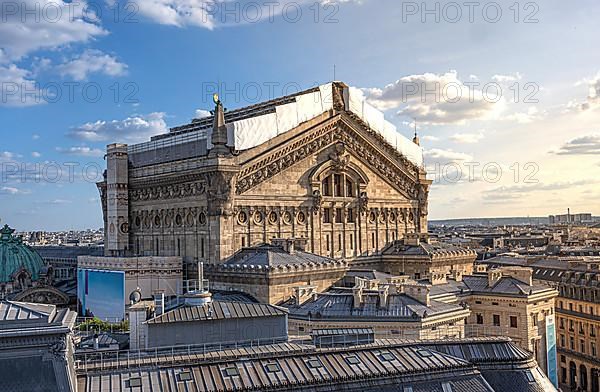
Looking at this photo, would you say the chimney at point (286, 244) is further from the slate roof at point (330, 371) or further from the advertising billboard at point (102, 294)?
the slate roof at point (330, 371)

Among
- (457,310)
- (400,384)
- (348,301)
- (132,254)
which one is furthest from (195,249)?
(400,384)

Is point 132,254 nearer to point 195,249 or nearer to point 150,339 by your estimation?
point 195,249

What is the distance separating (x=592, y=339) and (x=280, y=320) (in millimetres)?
61102

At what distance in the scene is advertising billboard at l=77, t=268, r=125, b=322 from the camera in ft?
207

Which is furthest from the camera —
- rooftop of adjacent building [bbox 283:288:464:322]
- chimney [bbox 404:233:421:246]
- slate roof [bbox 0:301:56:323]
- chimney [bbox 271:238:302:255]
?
chimney [bbox 404:233:421:246]

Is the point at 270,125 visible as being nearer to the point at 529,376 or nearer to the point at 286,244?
the point at 286,244

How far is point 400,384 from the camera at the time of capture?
96.8 feet

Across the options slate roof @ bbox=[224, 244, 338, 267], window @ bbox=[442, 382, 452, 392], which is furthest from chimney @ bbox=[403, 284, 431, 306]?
window @ bbox=[442, 382, 452, 392]

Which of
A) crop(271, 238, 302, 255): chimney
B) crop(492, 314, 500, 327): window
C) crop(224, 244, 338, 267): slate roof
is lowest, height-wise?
crop(492, 314, 500, 327): window

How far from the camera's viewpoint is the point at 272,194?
66188 millimetres

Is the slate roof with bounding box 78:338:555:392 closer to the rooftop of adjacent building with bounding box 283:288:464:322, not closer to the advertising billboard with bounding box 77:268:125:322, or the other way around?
the rooftop of adjacent building with bounding box 283:288:464:322

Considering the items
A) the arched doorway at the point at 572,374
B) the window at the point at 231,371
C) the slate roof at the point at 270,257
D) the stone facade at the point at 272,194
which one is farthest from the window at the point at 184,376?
the arched doorway at the point at 572,374

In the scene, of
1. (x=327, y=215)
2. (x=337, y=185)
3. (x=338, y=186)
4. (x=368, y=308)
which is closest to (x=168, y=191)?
(x=327, y=215)

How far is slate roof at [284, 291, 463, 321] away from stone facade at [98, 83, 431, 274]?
11.0 m
